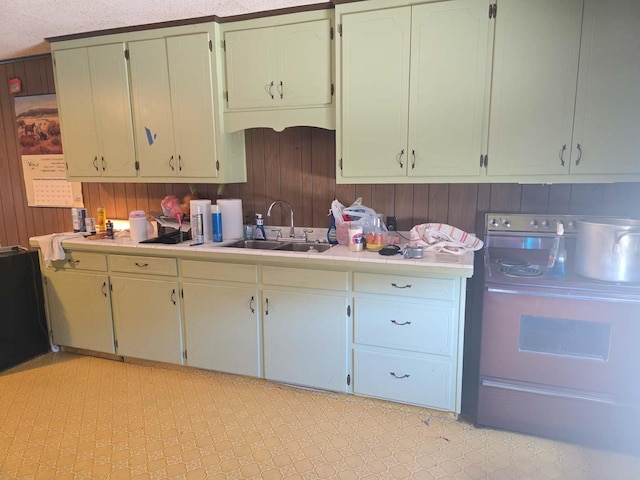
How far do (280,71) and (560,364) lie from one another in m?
2.18

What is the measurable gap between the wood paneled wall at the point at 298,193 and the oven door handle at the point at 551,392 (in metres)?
0.92

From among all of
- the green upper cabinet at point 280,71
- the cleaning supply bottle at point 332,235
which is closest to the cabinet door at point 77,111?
the green upper cabinet at point 280,71

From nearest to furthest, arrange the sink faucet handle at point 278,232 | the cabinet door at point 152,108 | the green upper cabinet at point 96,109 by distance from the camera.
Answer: the cabinet door at point 152,108 < the green upper cabinet at point 96,109 < the sink faucet handle at point 278,232

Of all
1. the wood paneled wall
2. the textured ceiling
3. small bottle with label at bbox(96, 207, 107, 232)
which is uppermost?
the textured ceiling

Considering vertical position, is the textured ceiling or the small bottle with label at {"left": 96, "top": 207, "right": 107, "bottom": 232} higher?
the textured ceiling

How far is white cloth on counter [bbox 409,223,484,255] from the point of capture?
2354mm

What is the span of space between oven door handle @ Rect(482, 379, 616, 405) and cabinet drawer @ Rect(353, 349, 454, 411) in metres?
0.23

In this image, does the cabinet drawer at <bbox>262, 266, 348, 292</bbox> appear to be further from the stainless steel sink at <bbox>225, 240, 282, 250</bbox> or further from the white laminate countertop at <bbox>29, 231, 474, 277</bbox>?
the stainless steel sink at <bbox>225, 240, 282, 250</bbox>

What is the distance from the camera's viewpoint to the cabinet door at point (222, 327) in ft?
8.50

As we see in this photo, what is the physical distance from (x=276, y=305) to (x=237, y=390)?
24.3 inches

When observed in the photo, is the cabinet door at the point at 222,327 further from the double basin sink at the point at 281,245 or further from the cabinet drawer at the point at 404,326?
the cabinet drawer at the point at 404,326

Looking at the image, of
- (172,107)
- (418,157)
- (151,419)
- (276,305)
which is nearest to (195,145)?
(172,107)

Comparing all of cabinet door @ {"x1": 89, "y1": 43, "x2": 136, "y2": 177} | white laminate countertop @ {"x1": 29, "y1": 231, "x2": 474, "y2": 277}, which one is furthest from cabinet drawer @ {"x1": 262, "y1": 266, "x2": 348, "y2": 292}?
cabinet door @ {"x1": 89, "y1": 43, "x2": 136, "y2": 177}

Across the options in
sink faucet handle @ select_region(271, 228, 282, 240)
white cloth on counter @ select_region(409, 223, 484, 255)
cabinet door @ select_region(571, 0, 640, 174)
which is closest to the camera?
cabinet door @ select_region(571, 0, 640, 174)
